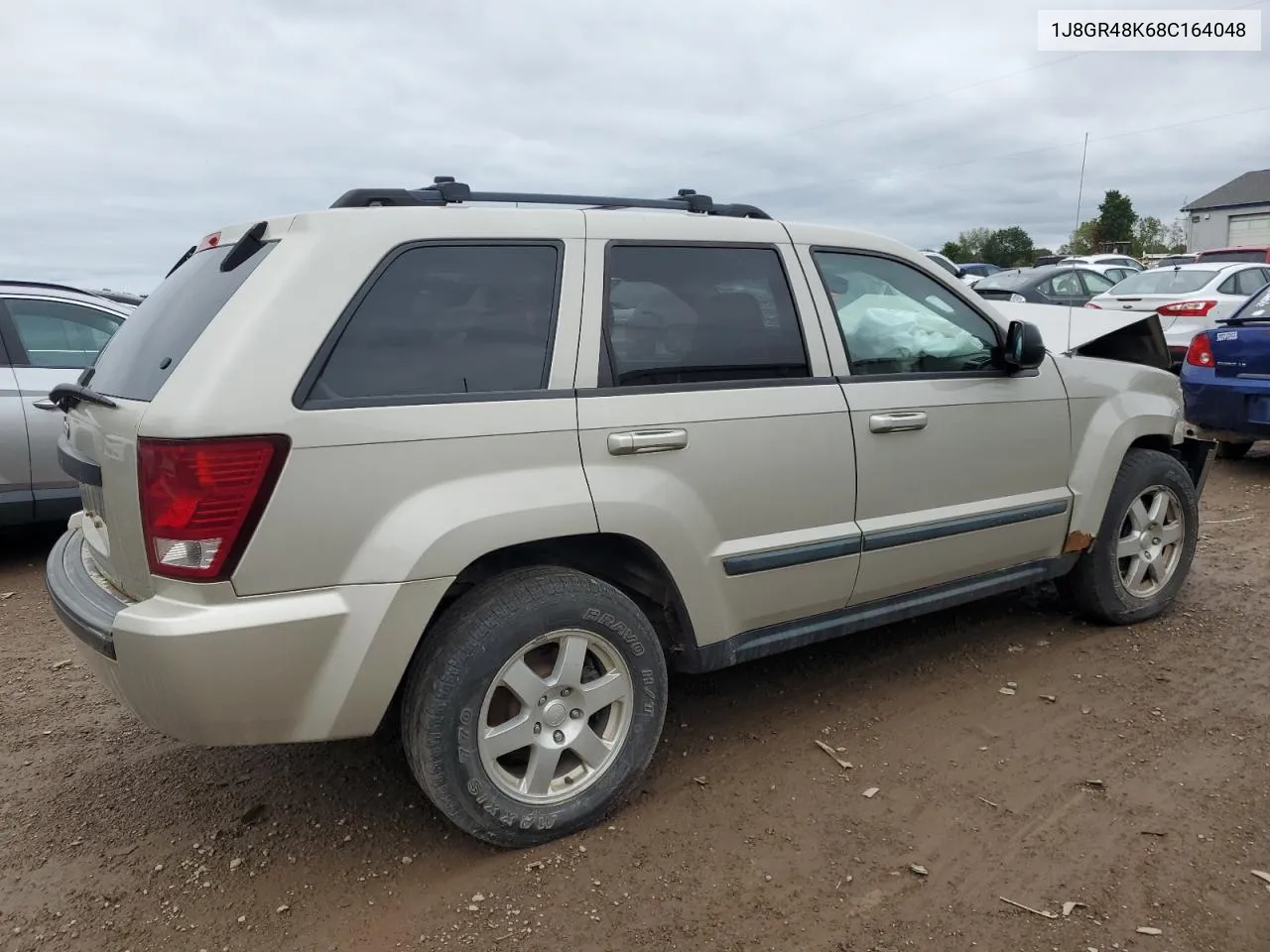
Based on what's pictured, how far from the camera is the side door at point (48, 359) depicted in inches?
216

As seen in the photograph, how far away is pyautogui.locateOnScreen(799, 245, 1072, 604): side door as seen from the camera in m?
3.43

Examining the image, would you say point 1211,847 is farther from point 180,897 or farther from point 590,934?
point 180,897

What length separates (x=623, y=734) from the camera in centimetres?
295

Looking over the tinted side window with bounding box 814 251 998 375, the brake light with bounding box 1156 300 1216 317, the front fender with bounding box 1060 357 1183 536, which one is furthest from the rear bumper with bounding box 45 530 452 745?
the brake light with bounding box 1156 300 1216 317

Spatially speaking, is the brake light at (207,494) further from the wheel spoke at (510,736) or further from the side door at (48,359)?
the side door at (48,359)

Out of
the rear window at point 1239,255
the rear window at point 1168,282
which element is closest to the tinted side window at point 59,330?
the rear window at point 1168,282

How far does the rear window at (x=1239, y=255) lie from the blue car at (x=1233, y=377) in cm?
1078

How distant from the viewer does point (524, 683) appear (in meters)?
2.74

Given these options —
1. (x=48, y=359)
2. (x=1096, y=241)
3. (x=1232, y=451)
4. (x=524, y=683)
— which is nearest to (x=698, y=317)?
(x=524, y=683)

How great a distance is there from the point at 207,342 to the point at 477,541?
2.82 feet

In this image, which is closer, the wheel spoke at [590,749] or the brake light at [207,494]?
the brake light at [207,494]

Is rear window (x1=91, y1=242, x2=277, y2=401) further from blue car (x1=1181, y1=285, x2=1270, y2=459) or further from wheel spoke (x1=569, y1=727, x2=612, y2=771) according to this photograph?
blue car (x1=1181, y1=285, x2=1270, y2=459)

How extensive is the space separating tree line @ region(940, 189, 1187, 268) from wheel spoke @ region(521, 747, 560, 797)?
157 feet

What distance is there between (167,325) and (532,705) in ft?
5.01
